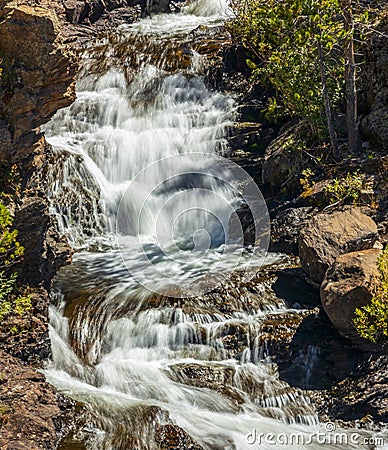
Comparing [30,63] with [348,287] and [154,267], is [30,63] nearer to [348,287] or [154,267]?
[154,267]

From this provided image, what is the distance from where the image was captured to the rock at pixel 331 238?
9.63 m

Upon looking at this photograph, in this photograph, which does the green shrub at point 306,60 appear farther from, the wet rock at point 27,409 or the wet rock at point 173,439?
the wet rock at point 27,409

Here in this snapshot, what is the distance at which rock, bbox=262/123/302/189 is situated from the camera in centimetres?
1296

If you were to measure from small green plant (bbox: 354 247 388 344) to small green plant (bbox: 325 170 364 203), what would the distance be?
10.2ft

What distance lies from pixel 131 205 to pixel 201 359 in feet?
20.7

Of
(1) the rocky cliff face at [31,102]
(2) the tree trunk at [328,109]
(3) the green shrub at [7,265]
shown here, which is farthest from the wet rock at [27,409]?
(2) the tree trunk at [328,109]

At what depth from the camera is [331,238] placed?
977cm

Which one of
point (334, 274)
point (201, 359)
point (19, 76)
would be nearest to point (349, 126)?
point (334, 274)

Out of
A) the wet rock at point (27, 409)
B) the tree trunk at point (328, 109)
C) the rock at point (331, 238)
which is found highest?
the tree trunk at point (328, 109)

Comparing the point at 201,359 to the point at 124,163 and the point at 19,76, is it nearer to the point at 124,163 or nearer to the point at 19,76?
the point at 19,76

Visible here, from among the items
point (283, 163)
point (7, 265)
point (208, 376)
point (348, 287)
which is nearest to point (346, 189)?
point (283, 163)

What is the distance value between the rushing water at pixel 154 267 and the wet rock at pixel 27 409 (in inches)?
20.7

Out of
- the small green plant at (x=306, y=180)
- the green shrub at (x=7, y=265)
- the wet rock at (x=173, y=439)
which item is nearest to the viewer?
the green shrub at (x=7, y=265)

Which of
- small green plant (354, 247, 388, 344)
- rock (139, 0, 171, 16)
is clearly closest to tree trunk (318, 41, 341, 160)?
small green plant (354, 247, 388, 344)
